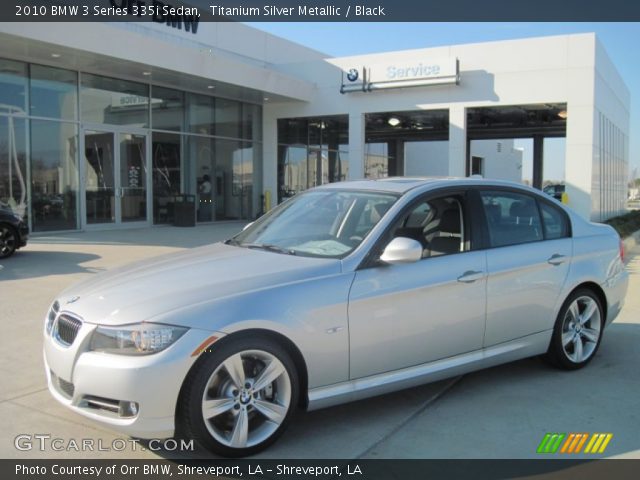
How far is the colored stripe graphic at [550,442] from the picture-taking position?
3723mm

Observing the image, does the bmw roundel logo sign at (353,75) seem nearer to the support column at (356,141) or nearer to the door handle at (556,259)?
the support column at (356,141)

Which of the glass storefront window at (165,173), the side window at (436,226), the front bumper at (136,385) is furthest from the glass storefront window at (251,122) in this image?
the front bumper at (136,385)

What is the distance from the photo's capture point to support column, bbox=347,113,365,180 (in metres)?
21.7

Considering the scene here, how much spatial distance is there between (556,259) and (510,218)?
1.71ft

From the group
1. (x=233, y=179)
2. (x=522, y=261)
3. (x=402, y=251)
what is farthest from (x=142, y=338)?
(x=233, y=179)

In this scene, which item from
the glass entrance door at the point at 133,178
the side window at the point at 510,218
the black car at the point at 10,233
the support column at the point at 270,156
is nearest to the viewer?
the side window at the point at 510,218

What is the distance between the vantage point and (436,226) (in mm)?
4602

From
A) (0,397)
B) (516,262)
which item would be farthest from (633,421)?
(0,397)

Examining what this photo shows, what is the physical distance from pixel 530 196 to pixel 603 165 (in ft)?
58.2

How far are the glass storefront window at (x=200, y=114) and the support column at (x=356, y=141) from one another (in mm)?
4920

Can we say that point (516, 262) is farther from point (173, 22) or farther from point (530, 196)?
point (173, 22)

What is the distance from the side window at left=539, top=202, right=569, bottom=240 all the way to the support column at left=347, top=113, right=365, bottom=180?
1657cm

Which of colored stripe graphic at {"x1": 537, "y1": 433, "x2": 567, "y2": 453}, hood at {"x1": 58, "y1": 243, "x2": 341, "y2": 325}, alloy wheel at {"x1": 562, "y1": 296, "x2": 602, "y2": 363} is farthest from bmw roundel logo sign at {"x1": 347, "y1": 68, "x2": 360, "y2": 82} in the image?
colored stripe graphic at {"x1": 537, "y1": 433, "x2": 567, "y2": 453}

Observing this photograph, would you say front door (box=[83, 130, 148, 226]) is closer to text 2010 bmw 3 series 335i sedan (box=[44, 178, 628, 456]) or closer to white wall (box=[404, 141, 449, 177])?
text 2010 bmw 3 series 335i sedan (box=[44, 178, 628, 456])
